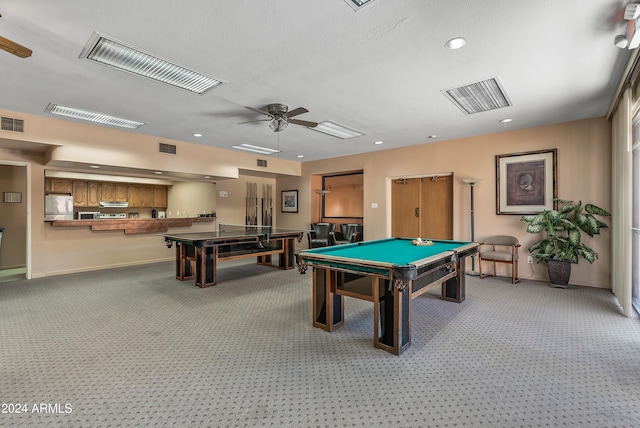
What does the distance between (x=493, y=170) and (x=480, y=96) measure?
2.24 m

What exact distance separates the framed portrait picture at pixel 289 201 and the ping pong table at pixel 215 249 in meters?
2.96

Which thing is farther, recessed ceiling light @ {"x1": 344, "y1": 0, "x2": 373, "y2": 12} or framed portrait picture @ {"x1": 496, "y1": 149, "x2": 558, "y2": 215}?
framed portrait picture @ {"x1": 496, "y1": 149, "x2": 558, "y2": 215}

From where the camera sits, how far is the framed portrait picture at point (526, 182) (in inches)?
198

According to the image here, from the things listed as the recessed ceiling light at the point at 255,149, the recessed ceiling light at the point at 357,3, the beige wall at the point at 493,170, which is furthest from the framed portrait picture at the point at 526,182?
the recessed ceiling light at the point at 255,149

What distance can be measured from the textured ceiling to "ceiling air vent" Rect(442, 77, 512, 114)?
0.41ft

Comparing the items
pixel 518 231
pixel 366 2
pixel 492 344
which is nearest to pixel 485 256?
pixel 518 231

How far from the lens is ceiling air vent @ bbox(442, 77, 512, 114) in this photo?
3.46 meters

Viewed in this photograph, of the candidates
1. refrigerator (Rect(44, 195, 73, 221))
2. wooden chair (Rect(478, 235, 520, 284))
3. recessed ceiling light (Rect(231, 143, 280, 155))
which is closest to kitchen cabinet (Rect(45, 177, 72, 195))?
refrigerator (Rect(44, 195, 73, 221))

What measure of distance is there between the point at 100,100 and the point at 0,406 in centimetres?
341

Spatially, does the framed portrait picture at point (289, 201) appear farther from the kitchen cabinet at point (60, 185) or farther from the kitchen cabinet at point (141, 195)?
the kitchen cabinet at point (60, 185)

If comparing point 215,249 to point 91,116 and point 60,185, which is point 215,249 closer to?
point 91,116

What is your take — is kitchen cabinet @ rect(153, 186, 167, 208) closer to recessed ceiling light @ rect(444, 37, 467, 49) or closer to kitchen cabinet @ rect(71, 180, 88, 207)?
kitchen cabinet @ rect(71, 180, 88, 207)

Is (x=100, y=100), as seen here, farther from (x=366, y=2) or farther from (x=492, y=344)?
(x=492, y=344)

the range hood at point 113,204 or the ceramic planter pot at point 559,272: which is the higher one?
the range hood at point 113,204
